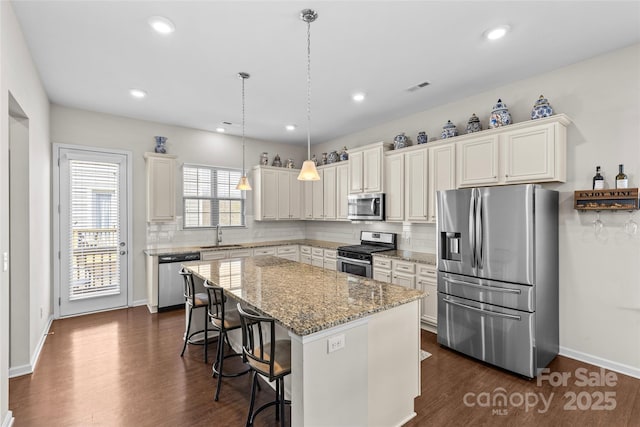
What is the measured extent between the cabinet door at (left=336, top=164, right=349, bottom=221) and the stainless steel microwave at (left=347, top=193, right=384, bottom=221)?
204 millimetres

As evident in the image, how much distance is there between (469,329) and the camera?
10.3ft

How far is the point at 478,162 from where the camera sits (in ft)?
11.7

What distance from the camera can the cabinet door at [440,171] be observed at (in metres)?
3.83

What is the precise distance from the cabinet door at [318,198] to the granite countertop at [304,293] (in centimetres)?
277

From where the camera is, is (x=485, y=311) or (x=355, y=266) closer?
(x=485, y=311)

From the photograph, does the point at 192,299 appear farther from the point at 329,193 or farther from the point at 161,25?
the point at 329,193

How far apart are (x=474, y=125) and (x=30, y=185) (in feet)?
15.7

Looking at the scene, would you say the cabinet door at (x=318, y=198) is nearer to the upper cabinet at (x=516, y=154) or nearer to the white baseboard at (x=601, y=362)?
the upper cabinet at (x=516, y=154)

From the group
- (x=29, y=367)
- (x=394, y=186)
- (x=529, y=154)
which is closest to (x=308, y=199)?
(x=394, y=186)

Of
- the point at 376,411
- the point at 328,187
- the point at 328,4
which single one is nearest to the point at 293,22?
the point at 328,4

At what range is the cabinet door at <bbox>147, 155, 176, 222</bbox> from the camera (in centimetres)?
483

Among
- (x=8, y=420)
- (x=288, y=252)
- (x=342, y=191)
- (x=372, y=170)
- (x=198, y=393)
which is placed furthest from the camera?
(x=288, y=252)

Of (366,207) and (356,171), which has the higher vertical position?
(356,171)

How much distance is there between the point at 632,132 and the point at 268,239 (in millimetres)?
5505
